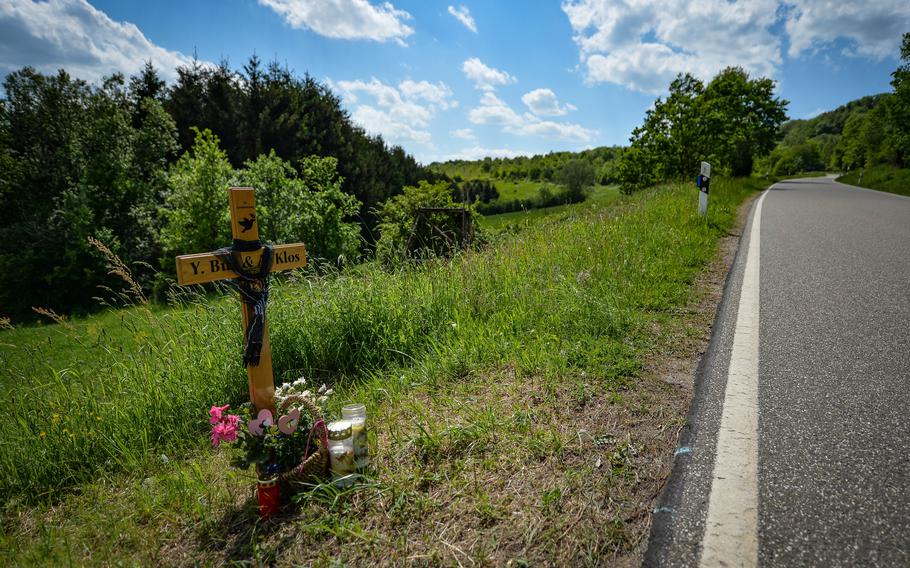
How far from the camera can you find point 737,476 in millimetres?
1990

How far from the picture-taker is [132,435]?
3266 mm

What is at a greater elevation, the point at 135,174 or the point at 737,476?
the point at 135,174

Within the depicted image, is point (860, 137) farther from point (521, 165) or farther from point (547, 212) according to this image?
point (521, 165)

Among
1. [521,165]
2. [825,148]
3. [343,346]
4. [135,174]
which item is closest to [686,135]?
[343,346]

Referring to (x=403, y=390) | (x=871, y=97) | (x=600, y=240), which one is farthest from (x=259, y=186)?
(x=871, y=97)

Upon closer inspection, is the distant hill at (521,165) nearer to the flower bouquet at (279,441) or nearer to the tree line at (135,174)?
the tree line at (135,174)

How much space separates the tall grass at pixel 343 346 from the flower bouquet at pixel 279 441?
1015mm

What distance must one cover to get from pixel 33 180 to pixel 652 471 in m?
31.9

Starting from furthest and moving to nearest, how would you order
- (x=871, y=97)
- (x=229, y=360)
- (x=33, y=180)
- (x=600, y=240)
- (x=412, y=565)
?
(x=871, y=97), (x=33, y=180), (x=600, y=240), (x=229, y=360), (x=412, y=565)

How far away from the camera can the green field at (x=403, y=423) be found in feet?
6.30

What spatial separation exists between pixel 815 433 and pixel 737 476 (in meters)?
0.64

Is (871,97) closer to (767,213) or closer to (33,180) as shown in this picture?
(767,213)

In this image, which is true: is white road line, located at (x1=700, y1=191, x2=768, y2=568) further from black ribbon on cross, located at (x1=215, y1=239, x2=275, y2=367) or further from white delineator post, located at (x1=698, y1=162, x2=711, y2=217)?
white delineator post, located at (x1=698, y1=162, x2=711, y2=217)

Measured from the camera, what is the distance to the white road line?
163 centimetres
